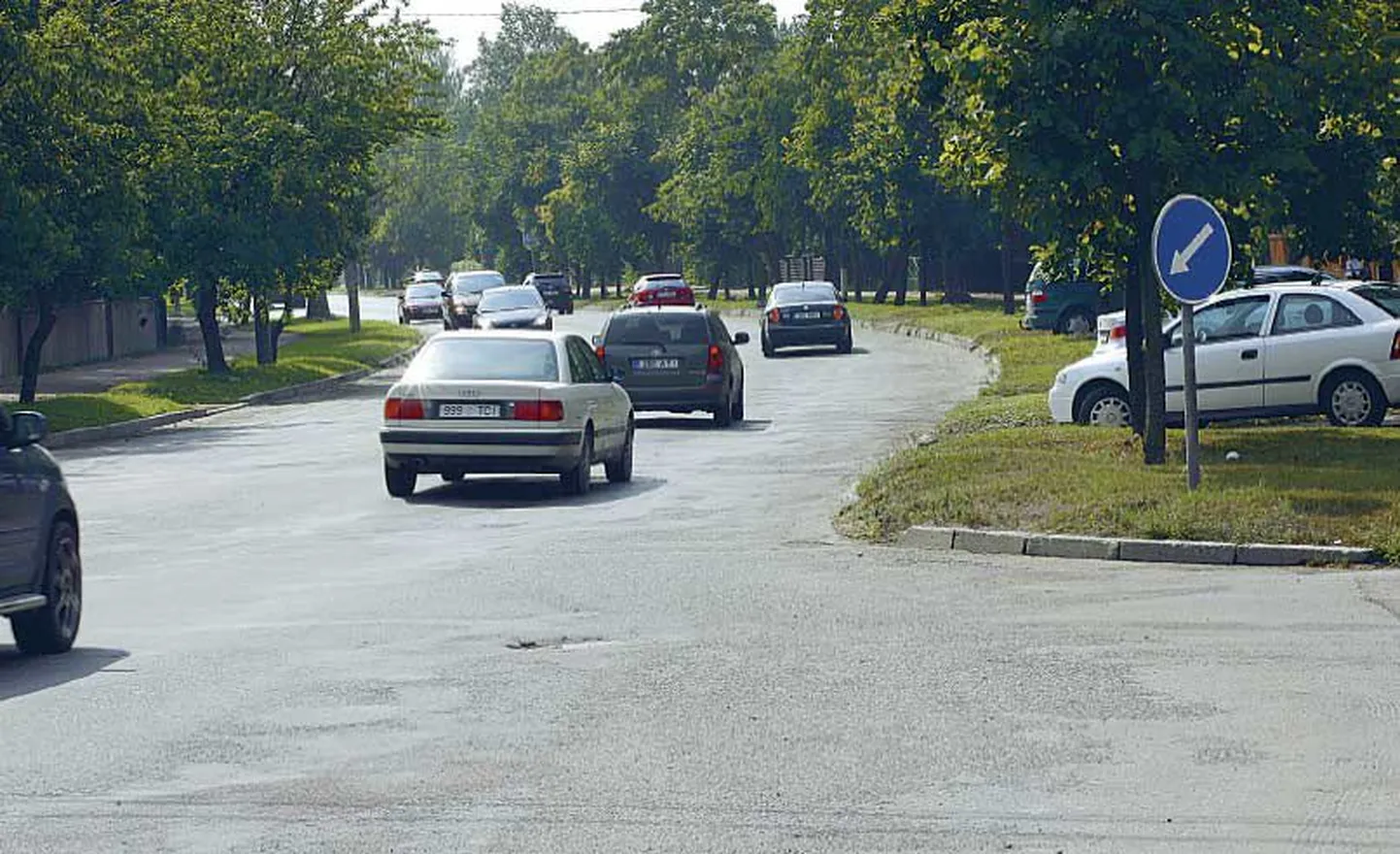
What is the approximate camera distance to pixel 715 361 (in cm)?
3009

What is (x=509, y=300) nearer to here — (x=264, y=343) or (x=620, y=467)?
(x=264, y=343)

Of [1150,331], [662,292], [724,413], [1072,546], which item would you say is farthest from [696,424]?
[662,292]

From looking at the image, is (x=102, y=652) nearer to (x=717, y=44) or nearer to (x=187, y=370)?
(x=187, y=370)

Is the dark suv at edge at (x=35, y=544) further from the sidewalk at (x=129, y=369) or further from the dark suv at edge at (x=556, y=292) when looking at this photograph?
the dark suv at edge at (x=556, y=292)

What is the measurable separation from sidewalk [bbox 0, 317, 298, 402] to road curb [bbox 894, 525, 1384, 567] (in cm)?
2667

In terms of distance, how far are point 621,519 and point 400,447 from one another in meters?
2.86

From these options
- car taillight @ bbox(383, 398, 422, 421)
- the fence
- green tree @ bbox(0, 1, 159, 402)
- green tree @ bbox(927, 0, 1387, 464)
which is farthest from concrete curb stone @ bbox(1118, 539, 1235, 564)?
the fence

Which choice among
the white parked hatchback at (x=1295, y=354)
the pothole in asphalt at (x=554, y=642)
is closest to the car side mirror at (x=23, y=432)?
the pothole in asphalt at (x=554, y=642)

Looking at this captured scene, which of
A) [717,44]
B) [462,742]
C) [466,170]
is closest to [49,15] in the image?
[462,742]

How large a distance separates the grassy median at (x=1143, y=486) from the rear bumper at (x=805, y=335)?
2493 centimetres

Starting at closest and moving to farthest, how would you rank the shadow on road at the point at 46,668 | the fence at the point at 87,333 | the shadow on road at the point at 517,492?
the shadow on road at the point at 46,668
the shadow on road at the point at 517,492
the fence at the point at 87,333

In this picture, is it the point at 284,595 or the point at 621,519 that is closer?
the point at 284,595

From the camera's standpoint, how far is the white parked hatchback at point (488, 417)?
20.9 metres

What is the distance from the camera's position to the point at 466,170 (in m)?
157
